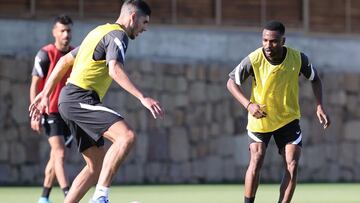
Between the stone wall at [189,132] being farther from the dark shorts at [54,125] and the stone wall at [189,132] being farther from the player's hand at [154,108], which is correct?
the player's hand at [154,108]

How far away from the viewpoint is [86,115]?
10273 millimetres

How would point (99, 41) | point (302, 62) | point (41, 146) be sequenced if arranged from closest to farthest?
point (99, 41)
point (302, 62)
point (41, 146)

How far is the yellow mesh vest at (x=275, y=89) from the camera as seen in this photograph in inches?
459

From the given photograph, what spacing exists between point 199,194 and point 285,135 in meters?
5.09

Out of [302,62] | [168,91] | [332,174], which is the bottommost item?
[332,174]

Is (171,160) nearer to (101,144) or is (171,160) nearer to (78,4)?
(78,4)

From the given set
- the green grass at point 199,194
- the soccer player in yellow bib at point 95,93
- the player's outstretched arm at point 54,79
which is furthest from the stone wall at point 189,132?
the soccer player in yellow bib at point 95,93

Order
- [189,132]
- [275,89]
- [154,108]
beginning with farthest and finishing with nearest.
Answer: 1. [189,132]
2. [275,89]
3. [154,108]

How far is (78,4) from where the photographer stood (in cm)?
2050

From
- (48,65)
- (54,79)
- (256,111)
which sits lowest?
(256,111)

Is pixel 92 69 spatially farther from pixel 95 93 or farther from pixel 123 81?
pixel 123 81

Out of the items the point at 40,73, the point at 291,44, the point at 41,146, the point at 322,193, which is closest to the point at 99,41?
the point at 40,73

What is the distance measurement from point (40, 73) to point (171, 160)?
7.68 metres

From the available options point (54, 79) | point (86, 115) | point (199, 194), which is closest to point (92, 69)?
point (86, 115)
